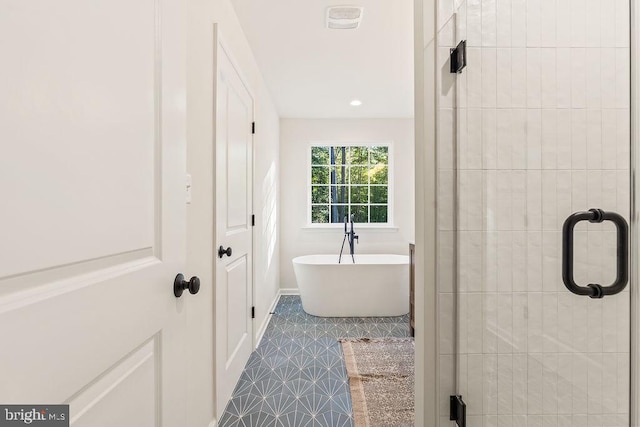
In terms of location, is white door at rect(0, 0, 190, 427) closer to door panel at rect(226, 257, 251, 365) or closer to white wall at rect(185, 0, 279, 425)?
white wall at rect(185, 0, 279, 425)

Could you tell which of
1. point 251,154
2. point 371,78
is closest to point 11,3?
point 251,154

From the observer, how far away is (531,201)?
3.52 feet

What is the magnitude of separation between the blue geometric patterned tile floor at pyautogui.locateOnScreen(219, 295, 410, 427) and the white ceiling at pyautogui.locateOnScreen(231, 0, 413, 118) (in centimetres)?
238

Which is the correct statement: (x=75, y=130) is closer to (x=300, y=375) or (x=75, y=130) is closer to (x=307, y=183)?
(x=300, y=375)

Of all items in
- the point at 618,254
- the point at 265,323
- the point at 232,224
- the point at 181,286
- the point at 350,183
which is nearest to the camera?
the point at 618,254

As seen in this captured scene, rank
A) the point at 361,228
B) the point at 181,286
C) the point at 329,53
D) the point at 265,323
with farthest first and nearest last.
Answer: the point at 361,228
the point at 265,323
the point at 329,53
the point at 181,286

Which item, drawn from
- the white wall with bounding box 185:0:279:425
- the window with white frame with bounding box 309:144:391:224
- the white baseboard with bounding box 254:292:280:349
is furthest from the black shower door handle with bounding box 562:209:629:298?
the window with white frame with bounding box 309:144:391:224

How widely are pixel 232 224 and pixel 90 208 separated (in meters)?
1.64

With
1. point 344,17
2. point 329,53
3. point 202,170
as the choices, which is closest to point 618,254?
point 202,170

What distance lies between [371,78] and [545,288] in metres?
2.87

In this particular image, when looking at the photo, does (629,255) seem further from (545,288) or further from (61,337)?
(61,337)

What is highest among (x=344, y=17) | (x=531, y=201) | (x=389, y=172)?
(x=344, y=17)

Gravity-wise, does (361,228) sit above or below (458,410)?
above

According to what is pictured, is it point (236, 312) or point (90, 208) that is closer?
point (90, 208)
